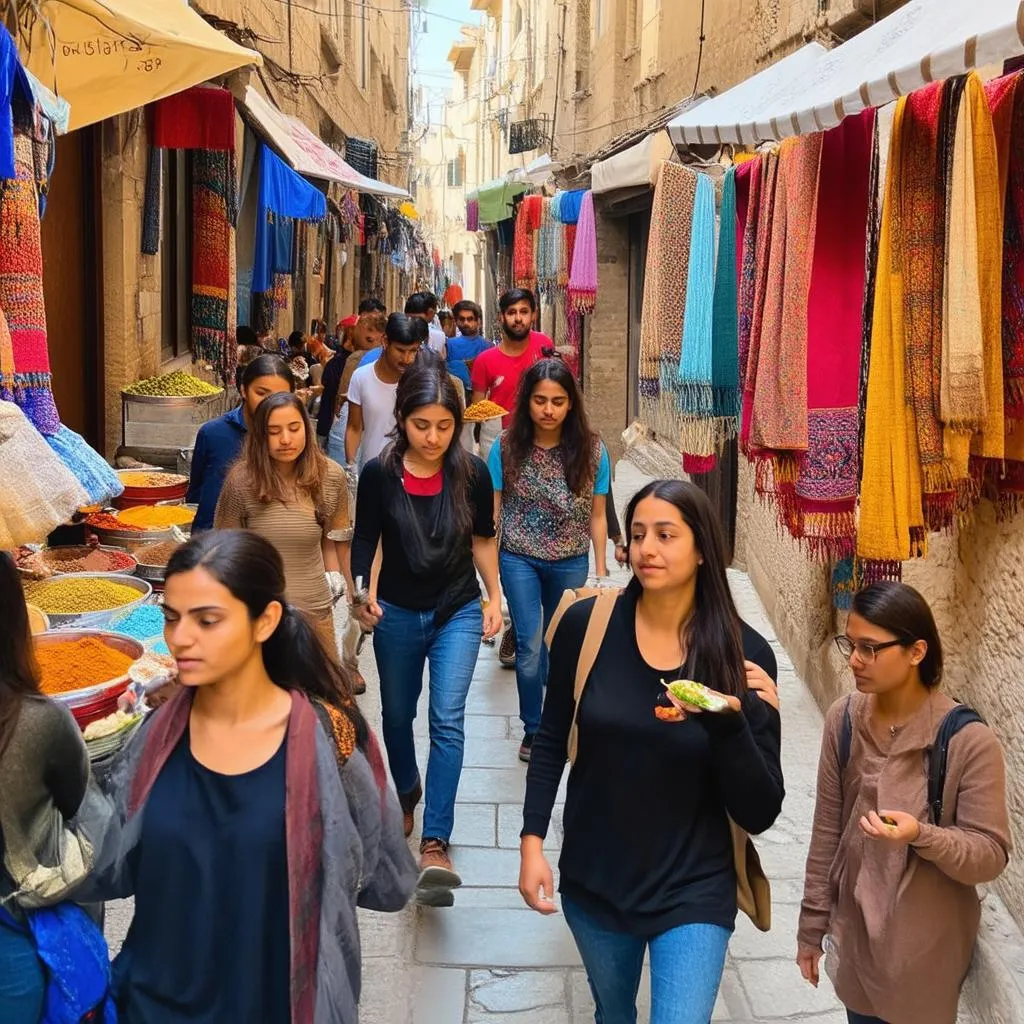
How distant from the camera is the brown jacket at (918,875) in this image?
8.93ft

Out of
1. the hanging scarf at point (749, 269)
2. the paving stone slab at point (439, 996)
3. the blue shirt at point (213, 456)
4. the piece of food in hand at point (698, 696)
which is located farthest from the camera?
the blue shirt at point (213, 456)

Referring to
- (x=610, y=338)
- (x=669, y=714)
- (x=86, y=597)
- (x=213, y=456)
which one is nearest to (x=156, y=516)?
(x=213, y=456)

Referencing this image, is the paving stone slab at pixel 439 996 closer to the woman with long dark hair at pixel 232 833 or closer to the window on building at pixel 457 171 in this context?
the woman with long dark hair at pixel 232 833

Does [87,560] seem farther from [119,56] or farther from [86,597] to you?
[119,56]

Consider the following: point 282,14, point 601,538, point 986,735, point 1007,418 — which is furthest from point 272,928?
point 282,14

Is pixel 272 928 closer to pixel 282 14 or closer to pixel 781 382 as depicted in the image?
pixel 781 382

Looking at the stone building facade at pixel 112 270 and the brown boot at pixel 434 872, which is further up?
the stone building facade at pixel 112 270

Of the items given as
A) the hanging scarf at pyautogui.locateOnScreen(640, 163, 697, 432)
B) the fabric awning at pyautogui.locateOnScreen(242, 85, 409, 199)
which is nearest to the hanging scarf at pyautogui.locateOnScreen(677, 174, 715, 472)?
the hanging scarf at pyautogui.locateOnScreen(640, 163, 697, 432)

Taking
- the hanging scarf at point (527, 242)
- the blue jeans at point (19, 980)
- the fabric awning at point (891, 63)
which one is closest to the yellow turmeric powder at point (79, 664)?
the blue jeans at point (19, 980)

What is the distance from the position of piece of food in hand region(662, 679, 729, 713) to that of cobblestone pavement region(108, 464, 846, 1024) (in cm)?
168

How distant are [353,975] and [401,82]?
133ft

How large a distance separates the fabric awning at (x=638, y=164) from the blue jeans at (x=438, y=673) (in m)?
5.21

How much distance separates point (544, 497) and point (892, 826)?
9.49ft

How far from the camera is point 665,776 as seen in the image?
8.85 feet
